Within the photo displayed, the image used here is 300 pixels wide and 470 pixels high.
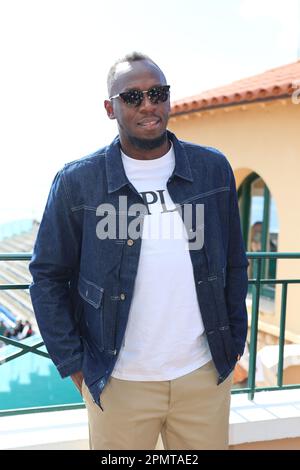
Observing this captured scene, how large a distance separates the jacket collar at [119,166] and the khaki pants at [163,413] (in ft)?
2.37

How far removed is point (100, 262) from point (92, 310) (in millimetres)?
193

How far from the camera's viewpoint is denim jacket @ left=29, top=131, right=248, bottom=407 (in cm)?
169

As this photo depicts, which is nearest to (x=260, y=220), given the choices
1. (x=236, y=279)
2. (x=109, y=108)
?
(x=236, y=279)

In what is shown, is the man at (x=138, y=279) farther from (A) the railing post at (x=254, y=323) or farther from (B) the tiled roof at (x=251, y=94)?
(B) the tiled roof at (x=251, y=94)

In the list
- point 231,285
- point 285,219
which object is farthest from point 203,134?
point 231,285

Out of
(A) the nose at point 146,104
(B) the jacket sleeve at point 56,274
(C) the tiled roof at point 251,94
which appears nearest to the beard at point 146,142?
(A) the nose at point 146,104

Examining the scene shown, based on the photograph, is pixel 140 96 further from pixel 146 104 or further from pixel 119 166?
pixel 119 166

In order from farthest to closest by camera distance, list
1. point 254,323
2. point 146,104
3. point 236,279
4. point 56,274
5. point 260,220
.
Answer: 1. point 260,220
2. point 254,323
3. point 236,279
4. point 56,274
5. point 146,104

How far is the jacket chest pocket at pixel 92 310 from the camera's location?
1.71 meters

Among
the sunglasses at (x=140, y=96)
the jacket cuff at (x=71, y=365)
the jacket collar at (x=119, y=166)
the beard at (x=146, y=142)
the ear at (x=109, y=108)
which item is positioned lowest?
the jacket cuff at (x=71, y=365)

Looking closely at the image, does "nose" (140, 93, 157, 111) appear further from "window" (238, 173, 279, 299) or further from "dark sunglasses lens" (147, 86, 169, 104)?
"window" (238, 173, 279, 299)

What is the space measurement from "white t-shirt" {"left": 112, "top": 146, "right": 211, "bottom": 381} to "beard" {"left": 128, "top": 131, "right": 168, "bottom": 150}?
0.06 m

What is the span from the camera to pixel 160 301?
1.64 metres

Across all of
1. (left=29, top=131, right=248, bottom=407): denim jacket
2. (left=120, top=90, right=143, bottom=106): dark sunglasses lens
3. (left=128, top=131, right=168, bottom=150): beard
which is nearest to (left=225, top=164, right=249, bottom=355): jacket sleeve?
(left=29, top=131, right=248, bottom=407): denim jacket
